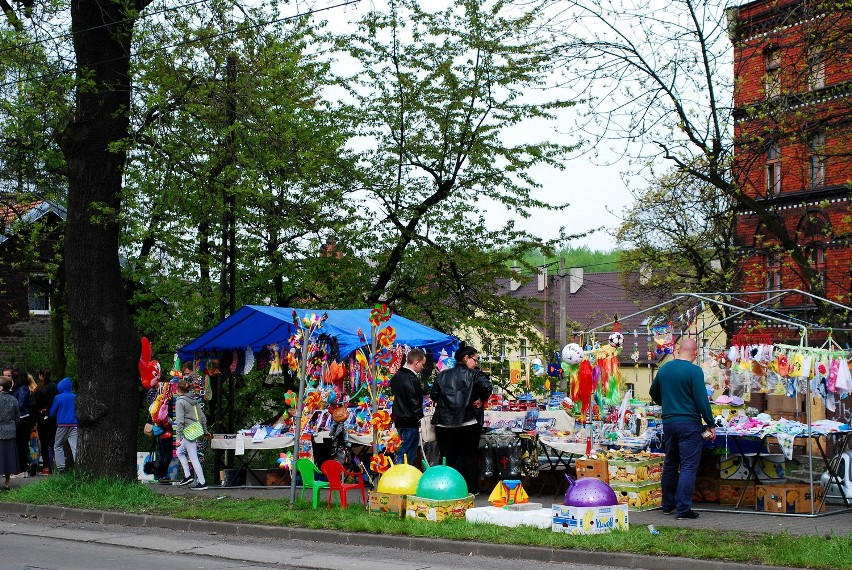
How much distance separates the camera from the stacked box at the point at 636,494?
12789 mm

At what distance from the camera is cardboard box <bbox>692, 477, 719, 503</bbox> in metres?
13.4

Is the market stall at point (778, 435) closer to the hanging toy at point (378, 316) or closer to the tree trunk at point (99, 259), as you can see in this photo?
the hanging toy at point (378, 316)

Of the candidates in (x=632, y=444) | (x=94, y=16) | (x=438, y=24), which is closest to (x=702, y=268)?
(x=438, y=24)

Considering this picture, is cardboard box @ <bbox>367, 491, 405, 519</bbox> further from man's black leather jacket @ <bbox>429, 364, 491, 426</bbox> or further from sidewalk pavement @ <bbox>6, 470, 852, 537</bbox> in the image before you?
man's black leather jacket @ <bbox>429, 364, 491, 426</bbox>

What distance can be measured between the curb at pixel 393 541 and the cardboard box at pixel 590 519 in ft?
2.48

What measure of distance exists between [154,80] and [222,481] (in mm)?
6411

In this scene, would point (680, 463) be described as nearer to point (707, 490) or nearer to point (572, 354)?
point (707, 490)

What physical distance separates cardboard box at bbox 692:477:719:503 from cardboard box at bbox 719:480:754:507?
0.07m

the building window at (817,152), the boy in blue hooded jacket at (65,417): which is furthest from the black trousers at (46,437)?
the building window at (817,152)

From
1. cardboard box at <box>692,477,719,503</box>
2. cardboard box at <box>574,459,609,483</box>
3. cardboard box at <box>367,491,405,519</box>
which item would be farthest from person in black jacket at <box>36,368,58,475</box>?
cardboard box at <box>692,477,719,503</box>

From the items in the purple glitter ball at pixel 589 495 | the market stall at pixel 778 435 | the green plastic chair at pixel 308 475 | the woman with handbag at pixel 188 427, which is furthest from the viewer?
the woman with handbag at pixel 188 427

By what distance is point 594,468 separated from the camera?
512 inches

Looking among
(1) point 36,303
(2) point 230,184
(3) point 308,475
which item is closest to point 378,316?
(3) point 308,475

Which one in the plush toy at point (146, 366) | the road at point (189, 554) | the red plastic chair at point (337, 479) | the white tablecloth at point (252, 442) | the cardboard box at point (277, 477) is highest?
the plush toy at point (146, 366)
